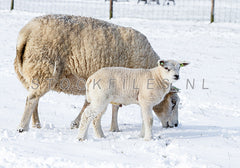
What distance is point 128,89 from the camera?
531 centimetres

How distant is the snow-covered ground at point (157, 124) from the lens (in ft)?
14.4

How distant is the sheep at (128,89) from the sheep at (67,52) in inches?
32.9

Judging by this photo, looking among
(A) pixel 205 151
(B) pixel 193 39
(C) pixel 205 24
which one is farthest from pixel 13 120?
(C) pixel 205 24

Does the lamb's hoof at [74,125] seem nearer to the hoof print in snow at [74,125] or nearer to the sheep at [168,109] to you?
the hoof print in snow at [74,125]

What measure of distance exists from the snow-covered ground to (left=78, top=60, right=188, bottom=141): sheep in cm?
33

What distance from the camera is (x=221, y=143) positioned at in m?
5.43

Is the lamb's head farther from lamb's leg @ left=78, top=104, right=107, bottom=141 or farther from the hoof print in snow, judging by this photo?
the hoof print in snow

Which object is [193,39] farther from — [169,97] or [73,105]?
[169,97]

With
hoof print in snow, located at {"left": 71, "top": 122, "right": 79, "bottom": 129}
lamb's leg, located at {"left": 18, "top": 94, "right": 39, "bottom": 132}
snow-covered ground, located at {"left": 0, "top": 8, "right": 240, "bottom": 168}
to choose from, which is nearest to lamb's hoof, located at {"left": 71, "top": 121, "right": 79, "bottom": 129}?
hoof print in snow, located at {"left": 71, "top": 122, "right": 79, "bottom": 129}

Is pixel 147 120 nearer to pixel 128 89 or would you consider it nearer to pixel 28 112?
pixel 128 89

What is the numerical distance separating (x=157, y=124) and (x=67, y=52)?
221cm

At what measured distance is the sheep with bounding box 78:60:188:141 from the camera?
516cm

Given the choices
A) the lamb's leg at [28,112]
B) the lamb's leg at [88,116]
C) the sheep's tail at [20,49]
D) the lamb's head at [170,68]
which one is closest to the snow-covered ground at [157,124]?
the lamb's leg at [88,116]

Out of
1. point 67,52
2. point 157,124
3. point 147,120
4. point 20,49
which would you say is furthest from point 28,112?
Answer: point 157,124
